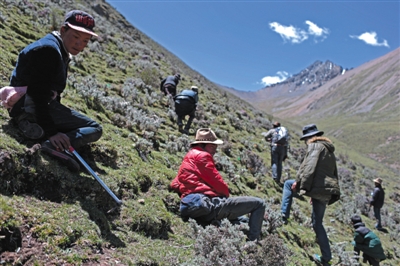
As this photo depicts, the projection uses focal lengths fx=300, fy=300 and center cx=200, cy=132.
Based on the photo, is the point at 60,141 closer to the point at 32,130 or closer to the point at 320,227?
the point at 32,130

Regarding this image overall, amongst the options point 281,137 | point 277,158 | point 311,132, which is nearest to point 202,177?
point 311,132

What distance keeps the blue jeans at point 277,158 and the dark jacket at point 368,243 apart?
401 cm

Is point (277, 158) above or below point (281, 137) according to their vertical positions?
below

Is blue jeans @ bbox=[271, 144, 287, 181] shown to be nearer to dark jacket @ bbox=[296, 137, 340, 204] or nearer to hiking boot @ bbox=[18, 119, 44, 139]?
dark jacket @ bbox=[296, 137, 340, 204]

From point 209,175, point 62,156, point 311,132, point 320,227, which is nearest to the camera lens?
point 62,156

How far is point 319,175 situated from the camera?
20.6ft

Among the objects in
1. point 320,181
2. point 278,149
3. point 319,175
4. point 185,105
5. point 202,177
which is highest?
point 278,149

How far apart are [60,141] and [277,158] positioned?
29.7 feet

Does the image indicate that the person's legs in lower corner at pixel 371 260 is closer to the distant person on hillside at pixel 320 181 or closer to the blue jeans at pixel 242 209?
the distant person on hillside at pixel 320 181

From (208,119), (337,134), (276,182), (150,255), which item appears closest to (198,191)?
(150,255)

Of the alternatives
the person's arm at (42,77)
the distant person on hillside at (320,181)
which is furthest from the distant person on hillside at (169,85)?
the person's arm at (42,77)

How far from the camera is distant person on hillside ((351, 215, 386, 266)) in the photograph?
7645mm

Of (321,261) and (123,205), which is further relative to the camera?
(321,261)

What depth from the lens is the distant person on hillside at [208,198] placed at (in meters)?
5.25
